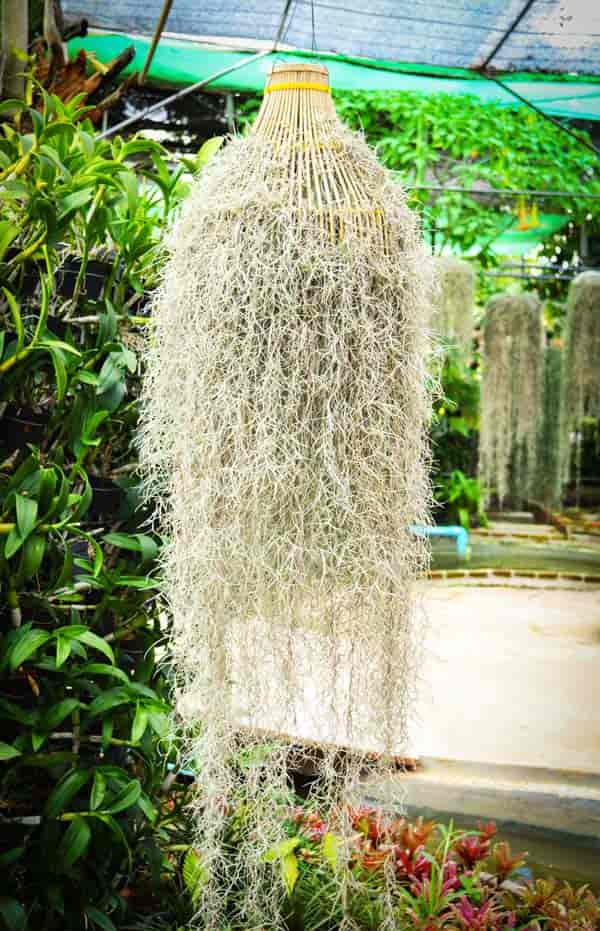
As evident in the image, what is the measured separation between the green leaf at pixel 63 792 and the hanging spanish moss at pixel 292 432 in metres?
Answer: 0.19

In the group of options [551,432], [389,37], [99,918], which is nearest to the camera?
[99,918]

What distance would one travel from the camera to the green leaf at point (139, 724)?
144 centimetres

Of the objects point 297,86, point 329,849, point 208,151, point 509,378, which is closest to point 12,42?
point 208,151

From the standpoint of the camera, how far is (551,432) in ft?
25.7

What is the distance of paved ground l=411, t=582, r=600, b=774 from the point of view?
9.87ft

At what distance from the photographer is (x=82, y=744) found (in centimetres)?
155

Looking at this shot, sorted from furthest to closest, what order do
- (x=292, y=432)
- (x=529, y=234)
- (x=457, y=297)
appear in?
(x=529, y=234) < (x=457, y=297) < (x=292, y=432)

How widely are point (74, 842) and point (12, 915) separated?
0.13 metres

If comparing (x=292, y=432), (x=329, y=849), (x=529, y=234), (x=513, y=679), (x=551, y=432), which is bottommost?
(x=513, y=679)

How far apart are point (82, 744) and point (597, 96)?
2855 millimetres

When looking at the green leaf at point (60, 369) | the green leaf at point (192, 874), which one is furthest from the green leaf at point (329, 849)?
the green leaf at point (60, 369)

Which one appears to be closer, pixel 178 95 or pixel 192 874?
pixel 192 874

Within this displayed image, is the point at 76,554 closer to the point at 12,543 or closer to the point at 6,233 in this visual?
the point at 12,543

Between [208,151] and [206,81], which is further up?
[206,81]
